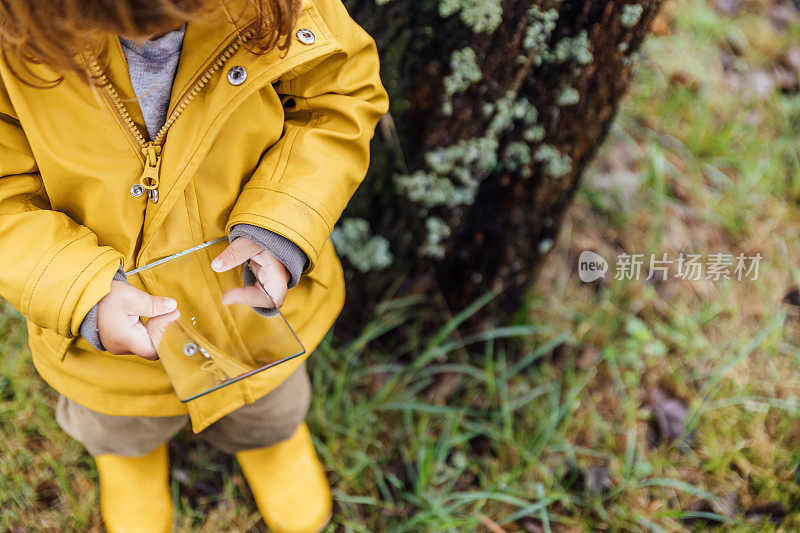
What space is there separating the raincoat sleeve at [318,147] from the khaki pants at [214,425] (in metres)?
0.44

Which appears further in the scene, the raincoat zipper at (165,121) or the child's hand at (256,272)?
the child's hand at (256,272)

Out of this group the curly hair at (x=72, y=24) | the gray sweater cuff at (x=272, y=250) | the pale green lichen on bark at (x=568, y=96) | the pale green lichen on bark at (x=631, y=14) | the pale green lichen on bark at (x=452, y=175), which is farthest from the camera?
the pale green lichen on bark at (x=452, y=175)

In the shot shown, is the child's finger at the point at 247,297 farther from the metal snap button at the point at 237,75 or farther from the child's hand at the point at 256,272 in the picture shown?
the metal snap button at the point at 237,75

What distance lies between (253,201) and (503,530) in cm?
115

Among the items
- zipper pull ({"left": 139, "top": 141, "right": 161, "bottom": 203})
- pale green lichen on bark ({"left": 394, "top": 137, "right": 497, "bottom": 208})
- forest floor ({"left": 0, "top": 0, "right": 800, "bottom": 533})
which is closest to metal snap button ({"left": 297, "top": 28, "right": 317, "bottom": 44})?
zipper pull ({"left": 139, "top": 141, "right": 161, "bottom": 203})

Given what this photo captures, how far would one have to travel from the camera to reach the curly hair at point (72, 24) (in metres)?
0.88

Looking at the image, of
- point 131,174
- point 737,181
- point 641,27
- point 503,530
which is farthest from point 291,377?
point 737,181

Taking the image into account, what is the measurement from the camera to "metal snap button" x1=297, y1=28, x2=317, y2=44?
3.59 ft

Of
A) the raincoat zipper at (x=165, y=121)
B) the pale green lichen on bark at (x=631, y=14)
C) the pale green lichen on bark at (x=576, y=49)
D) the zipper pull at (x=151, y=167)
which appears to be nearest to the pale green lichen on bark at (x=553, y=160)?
the pale green lichen on bark at (x=576, y=49)

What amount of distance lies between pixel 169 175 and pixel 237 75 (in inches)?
8.5

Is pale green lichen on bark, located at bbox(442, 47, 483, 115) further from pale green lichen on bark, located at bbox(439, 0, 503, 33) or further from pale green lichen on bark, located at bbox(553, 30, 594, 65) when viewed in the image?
pale green lichen on bark, located at bbox(553, 30, 594, 65)

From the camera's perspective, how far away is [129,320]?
1116 mm

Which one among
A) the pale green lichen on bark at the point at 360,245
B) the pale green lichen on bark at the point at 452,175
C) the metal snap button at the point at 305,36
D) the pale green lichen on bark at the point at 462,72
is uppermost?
the metal snap button at the point at 305,36

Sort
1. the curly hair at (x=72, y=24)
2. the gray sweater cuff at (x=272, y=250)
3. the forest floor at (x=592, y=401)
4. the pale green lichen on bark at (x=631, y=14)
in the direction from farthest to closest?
1. the forest floor at (x=592, y=401)
2. the pale green lichen on bark at (x=631, y=14)
3. the gray sweater cuff at (x=272, y=250)
4. the curly hair at (x=72, y=24)
